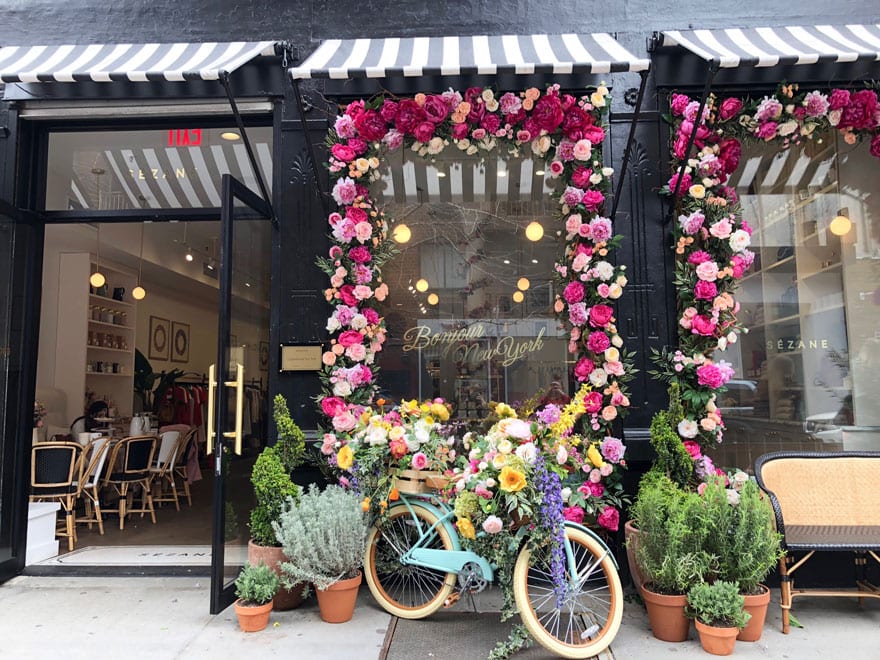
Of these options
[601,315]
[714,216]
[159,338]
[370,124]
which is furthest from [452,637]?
[159,338]

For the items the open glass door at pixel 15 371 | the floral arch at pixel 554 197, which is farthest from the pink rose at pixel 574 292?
the open glass door at pixel 15 371

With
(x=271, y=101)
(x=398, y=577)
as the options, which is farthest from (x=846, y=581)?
(x=271, y=101)

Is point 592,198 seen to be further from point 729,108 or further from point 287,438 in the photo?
point 287,438

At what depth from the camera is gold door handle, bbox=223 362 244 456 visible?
4430 millimetres

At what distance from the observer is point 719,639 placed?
11.9 ft

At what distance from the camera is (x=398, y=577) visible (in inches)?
183

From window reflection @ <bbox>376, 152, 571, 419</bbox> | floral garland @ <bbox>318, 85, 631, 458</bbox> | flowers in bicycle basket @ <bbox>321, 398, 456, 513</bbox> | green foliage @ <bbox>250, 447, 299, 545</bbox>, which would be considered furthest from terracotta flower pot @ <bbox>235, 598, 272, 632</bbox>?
window reflection @ <bbox>376, 152, 571, 419</bbox>

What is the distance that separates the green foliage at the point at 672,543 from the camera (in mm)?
3785

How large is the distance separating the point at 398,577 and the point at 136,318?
9431mm

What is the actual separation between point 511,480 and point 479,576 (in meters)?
0.78

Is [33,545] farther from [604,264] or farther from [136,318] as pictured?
[136,318]

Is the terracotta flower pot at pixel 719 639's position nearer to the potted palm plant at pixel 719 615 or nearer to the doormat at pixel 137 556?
the potted palm plant at pixel 719 615

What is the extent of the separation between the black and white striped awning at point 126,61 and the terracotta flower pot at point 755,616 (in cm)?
483

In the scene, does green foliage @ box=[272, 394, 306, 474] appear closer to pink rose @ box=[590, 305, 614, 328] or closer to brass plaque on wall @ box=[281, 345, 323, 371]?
brass plaque on wall @ box=[281, 345, 323, 371]
